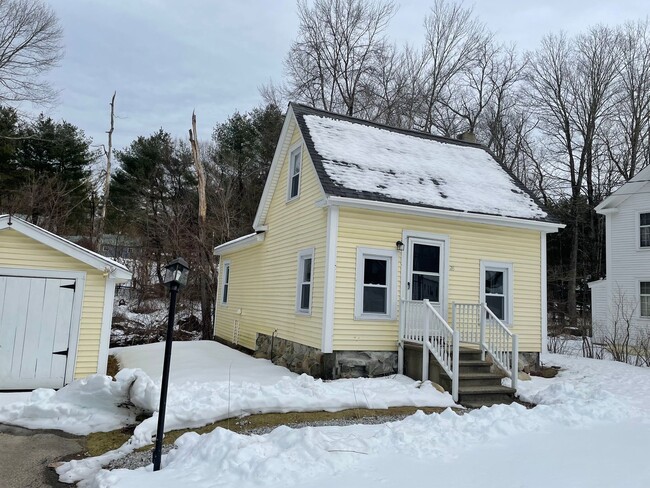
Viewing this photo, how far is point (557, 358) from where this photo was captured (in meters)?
13.0

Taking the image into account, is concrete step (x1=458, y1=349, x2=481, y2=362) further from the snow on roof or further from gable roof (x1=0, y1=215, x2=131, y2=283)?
gable roof (x1=0, y1=215, x2=131, y2=283)

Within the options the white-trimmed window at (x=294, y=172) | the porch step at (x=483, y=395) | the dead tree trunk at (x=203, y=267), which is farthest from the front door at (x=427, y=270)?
the dead tree trunk at (x=203, y=267)

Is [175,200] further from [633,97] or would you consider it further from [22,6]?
[633,97]

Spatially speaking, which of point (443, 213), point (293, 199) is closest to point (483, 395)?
point (443, 213)

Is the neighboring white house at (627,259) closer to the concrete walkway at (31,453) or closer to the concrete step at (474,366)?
the concrete step at (474,366)

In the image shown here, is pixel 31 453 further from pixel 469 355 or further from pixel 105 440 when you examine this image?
pixel 469 355

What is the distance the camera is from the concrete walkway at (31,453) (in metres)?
4.64

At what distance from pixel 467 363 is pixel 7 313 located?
792 centimetres

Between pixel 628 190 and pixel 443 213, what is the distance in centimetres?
1307

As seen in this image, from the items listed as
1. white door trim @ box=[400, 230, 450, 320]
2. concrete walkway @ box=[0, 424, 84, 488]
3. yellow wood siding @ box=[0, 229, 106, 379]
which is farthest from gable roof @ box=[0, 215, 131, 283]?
white door trim @ box=[400, 230, 450, 320]

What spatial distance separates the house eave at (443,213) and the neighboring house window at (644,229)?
10.1m

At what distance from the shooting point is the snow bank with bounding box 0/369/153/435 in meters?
6.29

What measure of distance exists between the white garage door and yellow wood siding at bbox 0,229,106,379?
0.22 m

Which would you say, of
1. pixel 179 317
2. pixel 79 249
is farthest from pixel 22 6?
pixel 79 249
